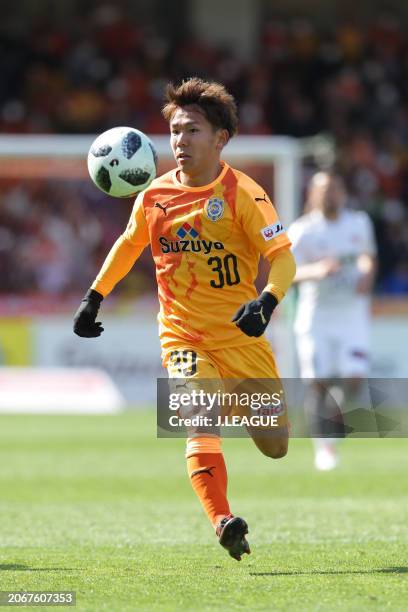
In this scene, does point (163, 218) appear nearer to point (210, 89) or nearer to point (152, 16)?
point (210, 89)

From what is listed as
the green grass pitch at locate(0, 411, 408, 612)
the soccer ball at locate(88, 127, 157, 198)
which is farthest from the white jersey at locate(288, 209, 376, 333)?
the soccer ball at locate(88, 127, 157, 198)

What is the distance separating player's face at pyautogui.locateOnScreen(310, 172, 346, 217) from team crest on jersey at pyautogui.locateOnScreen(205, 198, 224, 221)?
4.92m

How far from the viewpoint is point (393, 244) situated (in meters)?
20.6

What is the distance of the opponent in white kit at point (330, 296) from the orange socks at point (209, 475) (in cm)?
510

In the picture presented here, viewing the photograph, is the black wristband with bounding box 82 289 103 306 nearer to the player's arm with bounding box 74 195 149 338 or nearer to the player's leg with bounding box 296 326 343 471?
the player's arm with bounding box 74 195 149 338

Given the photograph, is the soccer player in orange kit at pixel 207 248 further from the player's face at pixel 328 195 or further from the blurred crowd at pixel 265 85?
the blurred crowd at pixel 265 85

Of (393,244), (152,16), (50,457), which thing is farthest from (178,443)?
(152,16)

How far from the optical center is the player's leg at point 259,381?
611 centimetres

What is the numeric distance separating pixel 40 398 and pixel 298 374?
3.43 metres

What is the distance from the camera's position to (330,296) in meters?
11.3

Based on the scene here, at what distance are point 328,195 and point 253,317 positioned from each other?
18.2ft

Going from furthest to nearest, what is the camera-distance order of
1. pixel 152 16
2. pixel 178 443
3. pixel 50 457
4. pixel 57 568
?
pixel 152 16
pixel 178 443
pixel 50 457
pixel 57 568

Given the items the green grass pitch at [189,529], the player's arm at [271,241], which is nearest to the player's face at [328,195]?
the green grass pitch at [189,529]

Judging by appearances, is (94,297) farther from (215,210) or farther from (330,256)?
(330,256)
